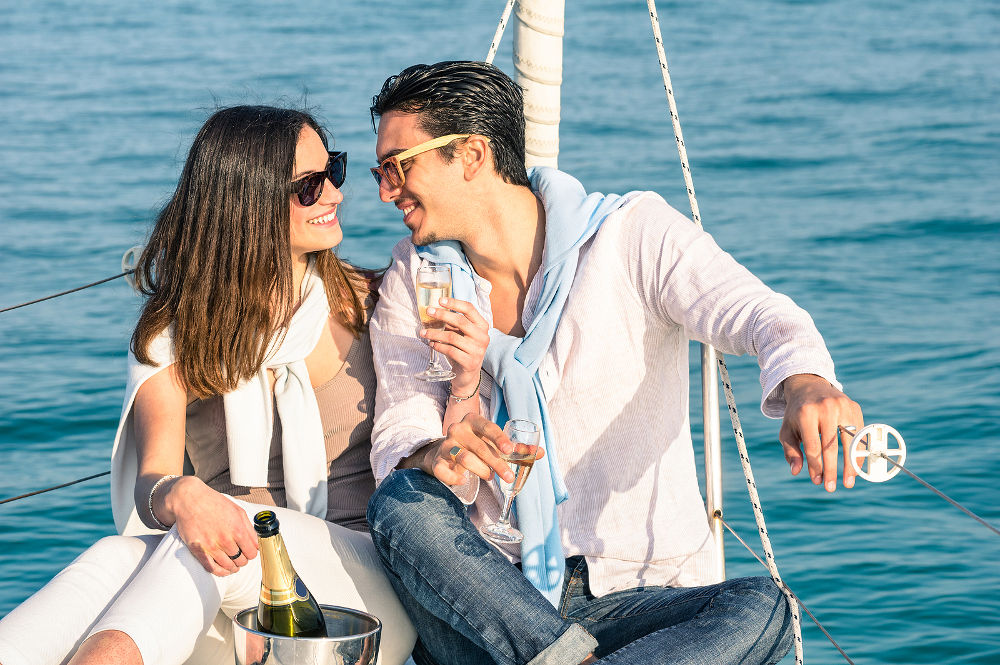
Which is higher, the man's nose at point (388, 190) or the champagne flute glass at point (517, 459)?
the man's nose at point (388, 190)

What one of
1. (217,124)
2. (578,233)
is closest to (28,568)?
(217,124)

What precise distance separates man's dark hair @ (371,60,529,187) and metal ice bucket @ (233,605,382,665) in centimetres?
115

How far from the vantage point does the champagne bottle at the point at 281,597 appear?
223 cm

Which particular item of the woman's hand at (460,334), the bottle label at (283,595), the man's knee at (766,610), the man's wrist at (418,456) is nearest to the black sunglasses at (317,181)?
the woman's hand at (460,334)

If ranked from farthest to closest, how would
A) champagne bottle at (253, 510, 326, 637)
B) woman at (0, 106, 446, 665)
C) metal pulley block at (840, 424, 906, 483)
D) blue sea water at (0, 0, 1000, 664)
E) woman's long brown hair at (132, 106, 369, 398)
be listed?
blue sea water at (0, 0, 1000, 664)
woman's long brown hair at (132, 106, 369, 398)
woman at (0, 106, 446, 665)
champagne bottle at (253, 510, 326, 637)
metal pulley block at (840, 424, 906, 483)

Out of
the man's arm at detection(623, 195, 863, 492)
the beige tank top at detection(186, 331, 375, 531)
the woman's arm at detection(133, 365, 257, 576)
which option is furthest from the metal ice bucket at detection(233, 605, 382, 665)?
the man's arm at detection(623, 195, 863, 492)

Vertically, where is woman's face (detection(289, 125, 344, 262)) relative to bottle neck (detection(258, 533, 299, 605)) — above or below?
above

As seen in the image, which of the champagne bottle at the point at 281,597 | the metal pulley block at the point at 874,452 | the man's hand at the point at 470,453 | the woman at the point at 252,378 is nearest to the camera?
the metal pulley block at the point at 874,452

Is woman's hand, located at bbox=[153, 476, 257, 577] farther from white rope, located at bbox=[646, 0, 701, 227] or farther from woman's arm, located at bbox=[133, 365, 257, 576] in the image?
white rope, located at bbox=[646, 0, 701, 227]

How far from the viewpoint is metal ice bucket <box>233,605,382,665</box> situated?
6.92 ft

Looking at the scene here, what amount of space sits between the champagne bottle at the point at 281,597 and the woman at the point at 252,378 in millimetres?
157

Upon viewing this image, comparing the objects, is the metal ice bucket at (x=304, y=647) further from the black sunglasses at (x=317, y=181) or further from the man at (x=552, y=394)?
the black sunglasses at (x=317, y=181)

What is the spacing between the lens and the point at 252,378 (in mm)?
2836

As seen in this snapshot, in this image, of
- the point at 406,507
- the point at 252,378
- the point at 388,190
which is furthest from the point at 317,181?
the point at 406,507
